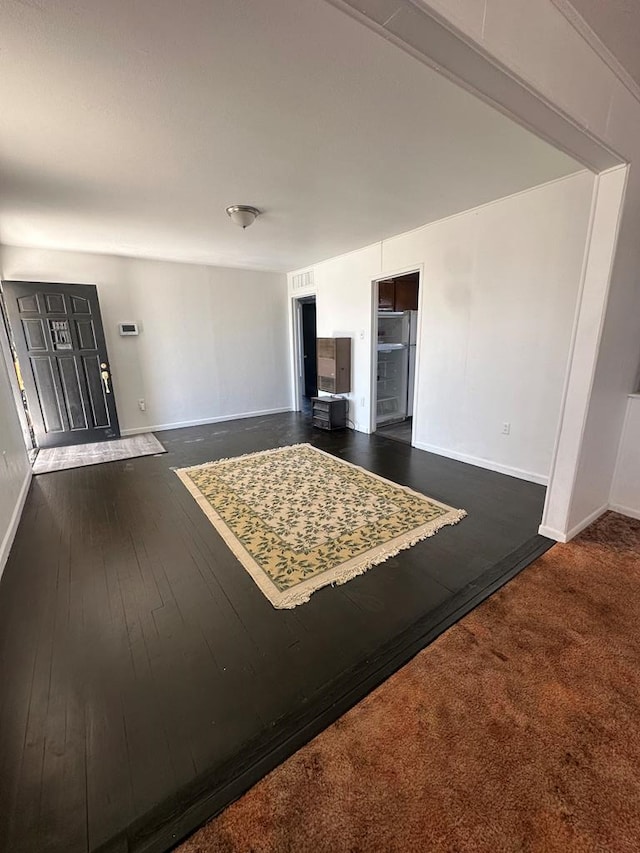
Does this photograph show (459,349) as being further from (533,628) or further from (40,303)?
(40,303)

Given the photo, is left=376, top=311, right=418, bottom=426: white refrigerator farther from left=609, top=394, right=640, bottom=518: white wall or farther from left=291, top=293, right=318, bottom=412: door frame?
left=609, top=394, right=640, bottom=518: white wall

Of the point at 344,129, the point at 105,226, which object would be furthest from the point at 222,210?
the point at 344,129

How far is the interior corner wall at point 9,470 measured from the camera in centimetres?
247

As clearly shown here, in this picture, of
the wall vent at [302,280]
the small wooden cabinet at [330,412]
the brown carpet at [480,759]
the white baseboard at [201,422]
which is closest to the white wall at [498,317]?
the small wooden cabinet at [330,412]

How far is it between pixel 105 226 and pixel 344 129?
284cm

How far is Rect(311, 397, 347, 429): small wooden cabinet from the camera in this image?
16.9ft

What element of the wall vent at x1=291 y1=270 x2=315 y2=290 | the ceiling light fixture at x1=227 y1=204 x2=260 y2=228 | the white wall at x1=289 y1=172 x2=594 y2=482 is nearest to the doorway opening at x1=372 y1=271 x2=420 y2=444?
the white wall at x1=289 y1=172 x2=594 y2=482

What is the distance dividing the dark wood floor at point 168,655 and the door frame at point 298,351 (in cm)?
407

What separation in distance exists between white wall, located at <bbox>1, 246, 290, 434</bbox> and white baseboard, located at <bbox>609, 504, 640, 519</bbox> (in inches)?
201

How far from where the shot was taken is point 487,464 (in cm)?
364

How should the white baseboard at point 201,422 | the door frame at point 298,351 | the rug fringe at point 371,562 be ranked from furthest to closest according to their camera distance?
the door frame at point 298,351 < the white baseboard at point 201,422 < the rug fringe at point 371,562

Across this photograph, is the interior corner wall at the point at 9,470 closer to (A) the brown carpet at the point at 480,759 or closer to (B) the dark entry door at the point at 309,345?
(A) the brown carpet at the point at 480,759

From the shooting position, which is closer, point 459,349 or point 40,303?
point 459,349

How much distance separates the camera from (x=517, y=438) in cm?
338
